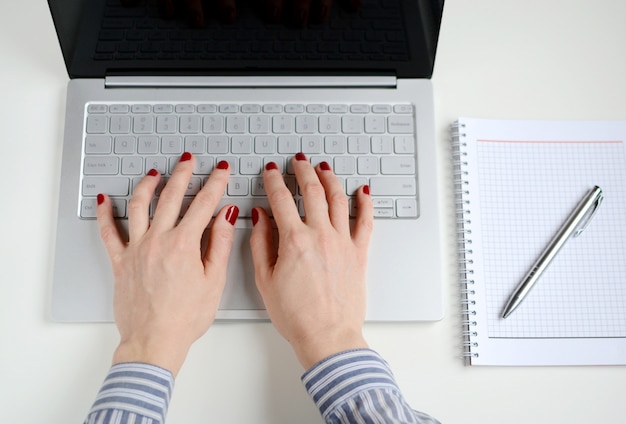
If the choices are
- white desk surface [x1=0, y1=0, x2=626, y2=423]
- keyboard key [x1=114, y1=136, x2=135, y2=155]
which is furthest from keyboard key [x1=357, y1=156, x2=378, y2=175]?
keyboard key [x1=114, y1=136, x2=135, y2=155]

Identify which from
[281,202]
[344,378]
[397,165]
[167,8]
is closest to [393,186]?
[397,165]

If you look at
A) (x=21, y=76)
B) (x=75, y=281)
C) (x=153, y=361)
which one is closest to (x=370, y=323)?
(x=153, y=361)

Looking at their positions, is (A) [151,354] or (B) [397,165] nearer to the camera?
(A) [151,354]

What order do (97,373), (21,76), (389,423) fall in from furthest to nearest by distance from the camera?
(21,76) → (97,373) → (389,423)

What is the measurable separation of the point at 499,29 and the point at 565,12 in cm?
11

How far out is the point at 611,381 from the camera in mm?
693

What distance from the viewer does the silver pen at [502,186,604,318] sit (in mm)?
703

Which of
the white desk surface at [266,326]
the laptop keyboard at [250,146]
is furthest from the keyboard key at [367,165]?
the white desk surface at [266,326]

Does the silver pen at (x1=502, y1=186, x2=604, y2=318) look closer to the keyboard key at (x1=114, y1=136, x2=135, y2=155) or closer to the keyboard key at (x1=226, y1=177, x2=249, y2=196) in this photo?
the keyboard key at (x1=226, y1=177, x2=249, y2=196)

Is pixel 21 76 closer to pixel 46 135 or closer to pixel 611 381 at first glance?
pixel 46 135

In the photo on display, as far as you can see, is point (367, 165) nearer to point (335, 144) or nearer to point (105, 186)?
point (335, 144)

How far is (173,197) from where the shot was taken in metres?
0.70

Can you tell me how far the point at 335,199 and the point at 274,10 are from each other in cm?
26

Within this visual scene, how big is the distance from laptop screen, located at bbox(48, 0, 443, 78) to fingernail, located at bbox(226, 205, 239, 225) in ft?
0.68
